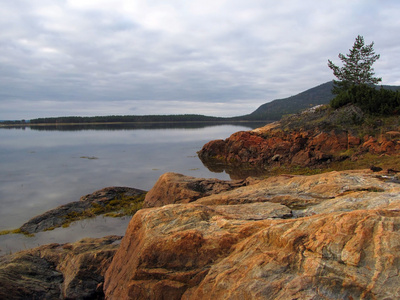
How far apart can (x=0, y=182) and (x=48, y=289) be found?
22.2 meters

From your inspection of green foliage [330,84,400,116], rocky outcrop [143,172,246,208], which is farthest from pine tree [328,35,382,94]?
rocky outcrop [143,172,246,208]

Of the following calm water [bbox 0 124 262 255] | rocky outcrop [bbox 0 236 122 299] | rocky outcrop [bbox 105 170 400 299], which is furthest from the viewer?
calm water [bbox 0 124 262 255]

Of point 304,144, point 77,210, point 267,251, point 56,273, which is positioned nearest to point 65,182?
point 77,210

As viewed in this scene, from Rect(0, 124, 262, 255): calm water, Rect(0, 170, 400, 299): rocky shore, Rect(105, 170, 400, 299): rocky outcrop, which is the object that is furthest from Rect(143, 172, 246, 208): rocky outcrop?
Rect(105, 170, 400, 299): rocky outcrop

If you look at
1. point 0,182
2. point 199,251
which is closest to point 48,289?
point 199,251

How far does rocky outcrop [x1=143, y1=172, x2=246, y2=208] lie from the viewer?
13336 mm

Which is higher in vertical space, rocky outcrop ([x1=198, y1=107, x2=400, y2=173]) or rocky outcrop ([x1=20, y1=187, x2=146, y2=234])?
rocky outcrop ([x1=198, y1=107, x2=400, y2=173])

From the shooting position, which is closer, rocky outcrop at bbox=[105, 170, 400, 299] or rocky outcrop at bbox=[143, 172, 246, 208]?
rocky outcrop at bbox=[105, 170, 400, 299]

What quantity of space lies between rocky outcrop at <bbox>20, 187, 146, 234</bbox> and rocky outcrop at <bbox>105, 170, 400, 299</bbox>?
8413 mm

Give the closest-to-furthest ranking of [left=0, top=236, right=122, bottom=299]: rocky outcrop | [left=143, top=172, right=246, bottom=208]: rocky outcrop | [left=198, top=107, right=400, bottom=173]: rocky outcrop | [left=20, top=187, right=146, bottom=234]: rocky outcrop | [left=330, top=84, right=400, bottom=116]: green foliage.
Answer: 1. [left=0, top=236, right=122, bottom=299]: rocky outcrop
2. [left=143, top=172, right=246, bottom=208]: rocky outcrop
3. [left=20, top=187, right=146, bottom=234]: rocky outcrop
4. [left=198, top=107, right=400, bottom=173]: rocky outcrop
5. [left=330, top=84, right=400, bottom=116]: green foliage

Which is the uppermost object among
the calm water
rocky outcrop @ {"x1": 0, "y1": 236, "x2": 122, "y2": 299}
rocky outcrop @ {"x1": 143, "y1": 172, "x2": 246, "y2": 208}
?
rocky outcrop @ {"x1": 143, "y1": 172, "x2": 246, "y2": 208}

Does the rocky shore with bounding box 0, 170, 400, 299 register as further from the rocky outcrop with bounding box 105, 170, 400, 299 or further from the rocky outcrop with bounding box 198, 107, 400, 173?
the rocky outcrop with bounding box 198, 107, 400, 173

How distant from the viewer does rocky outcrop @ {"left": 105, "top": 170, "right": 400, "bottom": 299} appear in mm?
4676

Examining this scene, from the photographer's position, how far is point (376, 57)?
39688mm
